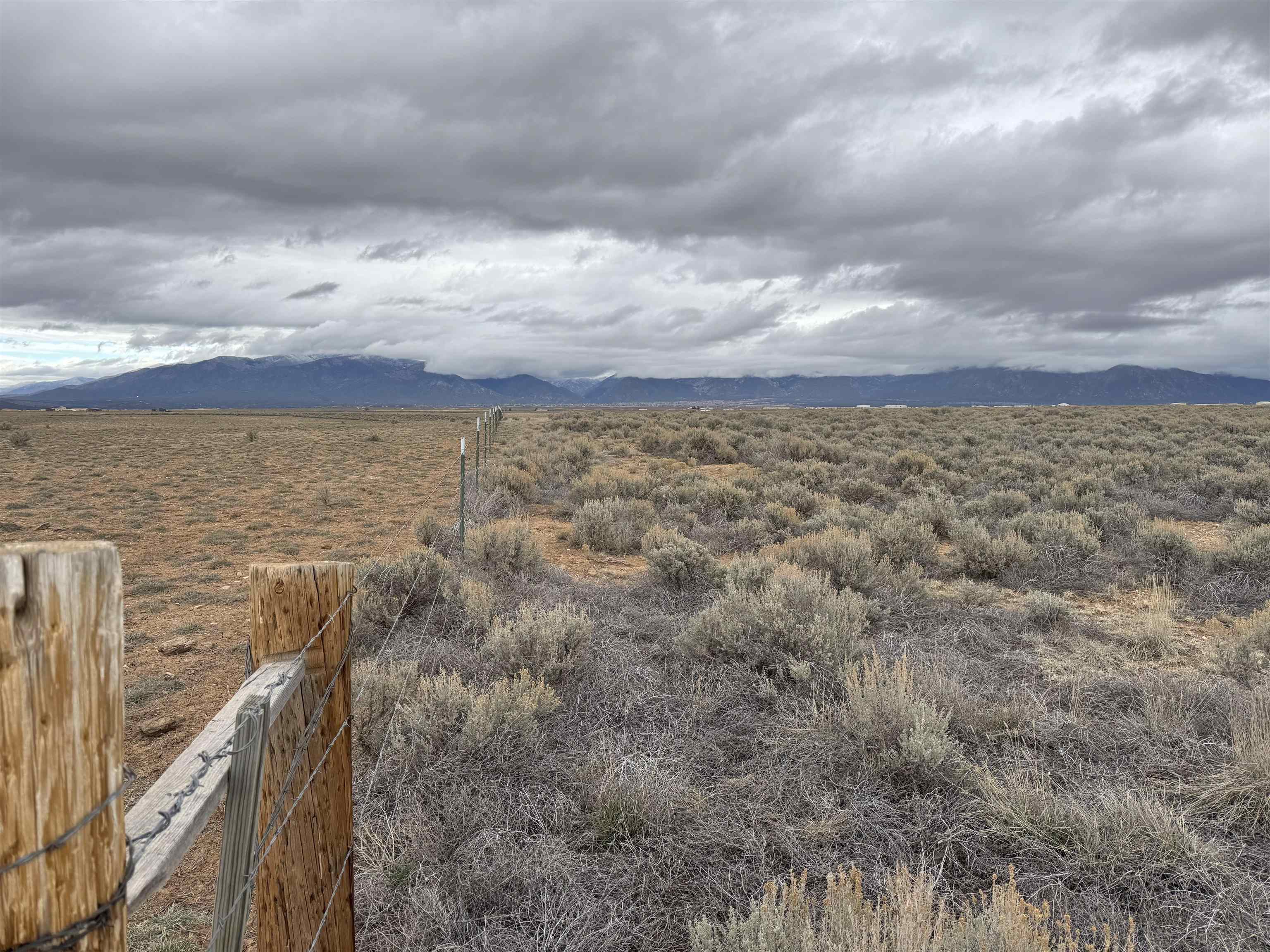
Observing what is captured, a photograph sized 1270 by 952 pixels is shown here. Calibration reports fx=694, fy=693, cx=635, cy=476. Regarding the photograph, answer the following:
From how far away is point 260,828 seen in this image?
7.20 ft

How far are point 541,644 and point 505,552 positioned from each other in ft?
9.98

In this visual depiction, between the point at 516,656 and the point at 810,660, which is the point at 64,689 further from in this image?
the point at 810,660

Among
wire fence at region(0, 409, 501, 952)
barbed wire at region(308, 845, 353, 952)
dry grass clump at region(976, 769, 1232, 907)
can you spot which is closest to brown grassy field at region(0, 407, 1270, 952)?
dry grass clump at region(976, 769, 1232, 907)

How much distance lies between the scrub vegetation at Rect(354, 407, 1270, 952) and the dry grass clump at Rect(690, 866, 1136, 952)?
2 cm

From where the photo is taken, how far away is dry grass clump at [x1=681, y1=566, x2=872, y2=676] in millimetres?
5363

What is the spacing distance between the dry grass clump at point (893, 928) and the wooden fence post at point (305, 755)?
1392 mm

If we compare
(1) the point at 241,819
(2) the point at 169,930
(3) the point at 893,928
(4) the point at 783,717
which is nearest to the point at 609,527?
(4) the point at 783,717

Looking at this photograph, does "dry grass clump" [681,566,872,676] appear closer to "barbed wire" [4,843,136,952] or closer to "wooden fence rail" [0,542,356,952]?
"wooden fence rail" [0,542,356,952]

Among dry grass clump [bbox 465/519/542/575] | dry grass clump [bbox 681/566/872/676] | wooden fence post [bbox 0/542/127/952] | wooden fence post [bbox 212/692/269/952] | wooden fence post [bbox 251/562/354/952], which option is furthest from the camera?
dry grass clump [bbox 465/519/542/575]

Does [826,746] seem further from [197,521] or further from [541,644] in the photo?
[197,521]

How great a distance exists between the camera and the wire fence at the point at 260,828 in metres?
1.03

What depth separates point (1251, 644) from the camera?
18.5 feet

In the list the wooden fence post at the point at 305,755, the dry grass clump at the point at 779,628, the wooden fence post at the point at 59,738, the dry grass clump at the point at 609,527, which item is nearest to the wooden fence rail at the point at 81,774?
the wooden fence post at the point at 59,738

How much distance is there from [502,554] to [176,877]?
15.2 ft
